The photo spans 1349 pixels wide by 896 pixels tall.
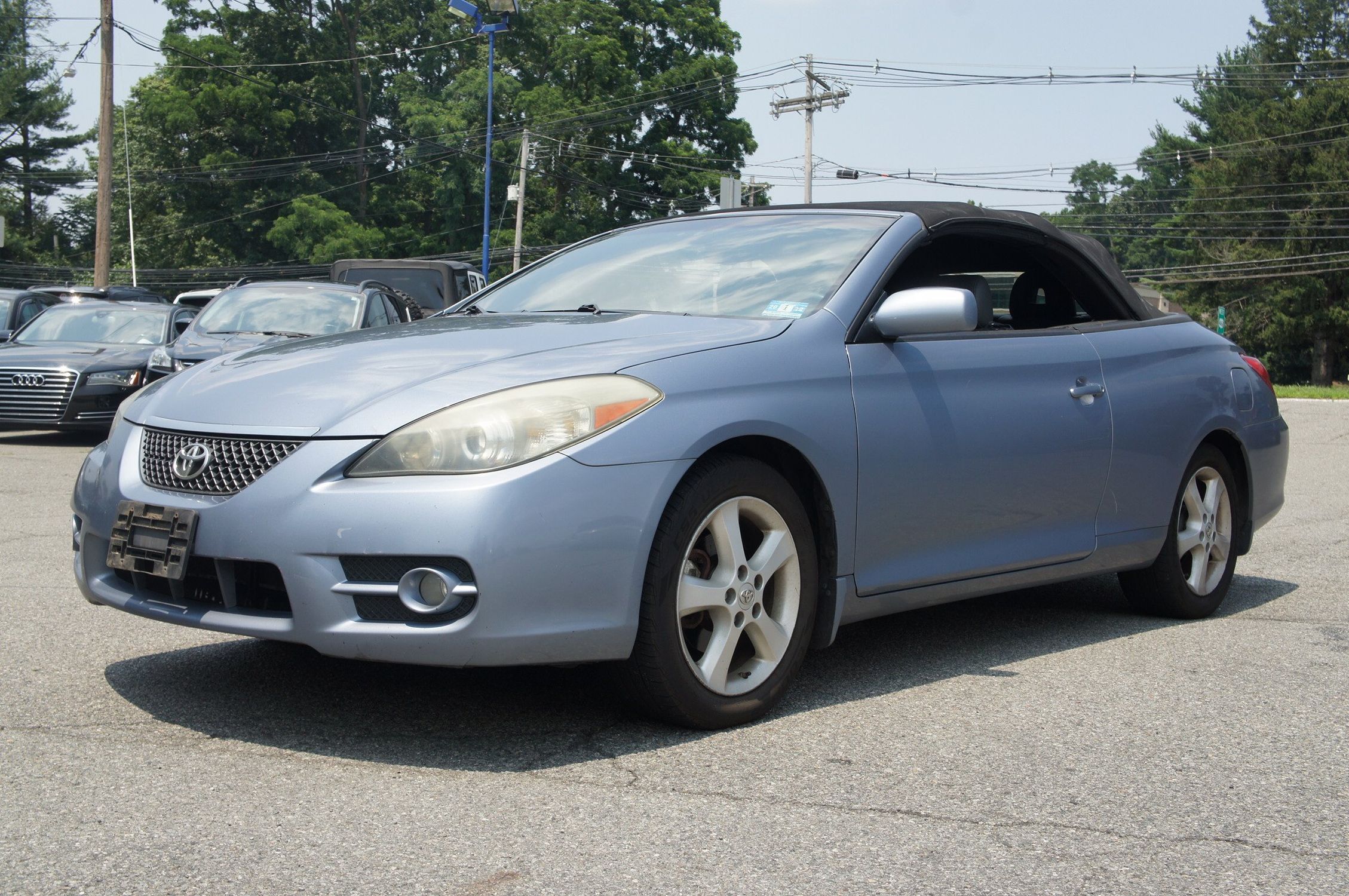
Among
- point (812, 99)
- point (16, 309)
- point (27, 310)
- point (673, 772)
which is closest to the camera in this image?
point (673, 772)

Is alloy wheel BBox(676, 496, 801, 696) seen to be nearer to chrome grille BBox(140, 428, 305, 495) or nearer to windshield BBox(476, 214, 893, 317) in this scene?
windshield BBox(476, 214, 893, 317)

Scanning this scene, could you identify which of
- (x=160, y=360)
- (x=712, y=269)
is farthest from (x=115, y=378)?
(x=712, y=269)

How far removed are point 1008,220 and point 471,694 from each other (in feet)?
8.76

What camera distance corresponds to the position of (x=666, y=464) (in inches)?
147

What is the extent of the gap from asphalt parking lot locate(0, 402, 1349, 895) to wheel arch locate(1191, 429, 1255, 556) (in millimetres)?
832

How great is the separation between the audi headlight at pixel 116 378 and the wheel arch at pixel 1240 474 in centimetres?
→ 1067

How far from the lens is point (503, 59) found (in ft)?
221

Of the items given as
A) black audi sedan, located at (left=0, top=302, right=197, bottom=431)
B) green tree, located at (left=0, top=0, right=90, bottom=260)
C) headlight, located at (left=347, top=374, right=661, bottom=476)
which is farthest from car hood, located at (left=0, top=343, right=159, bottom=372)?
green tree, located at (left=0, top=0, right=90, bottom=260)

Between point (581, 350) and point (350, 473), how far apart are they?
0.74 meters

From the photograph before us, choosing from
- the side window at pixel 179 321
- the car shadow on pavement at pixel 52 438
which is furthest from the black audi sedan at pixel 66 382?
the side window at pixel 179 321

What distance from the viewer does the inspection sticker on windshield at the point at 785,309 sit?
4.46m

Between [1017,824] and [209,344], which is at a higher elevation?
[209,344]

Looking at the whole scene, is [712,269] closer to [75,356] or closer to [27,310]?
[75,356]

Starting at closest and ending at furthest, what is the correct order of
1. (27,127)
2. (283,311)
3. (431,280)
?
(283,311) → (431,280) → (27,127)
